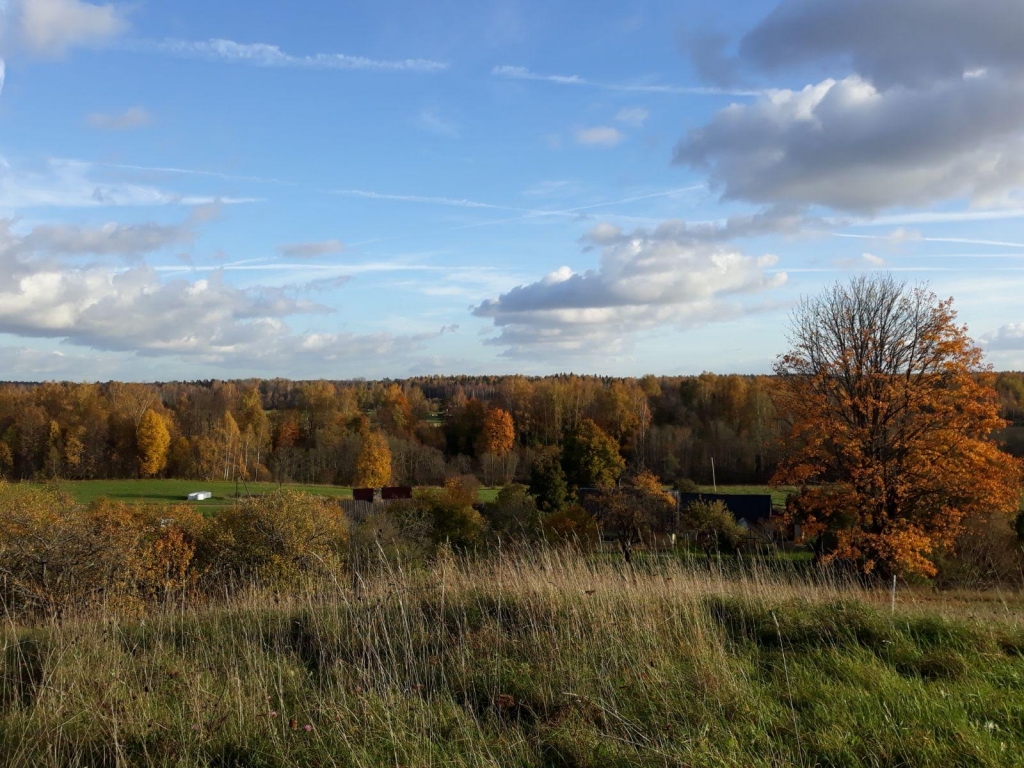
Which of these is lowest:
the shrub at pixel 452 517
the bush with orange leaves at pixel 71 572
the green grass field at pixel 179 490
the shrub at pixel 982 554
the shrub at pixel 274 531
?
the green grass field at pixel 179 490

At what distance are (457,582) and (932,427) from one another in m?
20.3

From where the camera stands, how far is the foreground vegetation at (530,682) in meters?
4.54

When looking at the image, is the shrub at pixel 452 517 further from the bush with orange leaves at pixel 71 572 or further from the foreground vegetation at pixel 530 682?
the foreground vegetation at pixel 530 682

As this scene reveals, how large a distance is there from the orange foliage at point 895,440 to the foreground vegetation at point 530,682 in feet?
53.7

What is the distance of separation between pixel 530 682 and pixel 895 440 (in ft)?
71.4

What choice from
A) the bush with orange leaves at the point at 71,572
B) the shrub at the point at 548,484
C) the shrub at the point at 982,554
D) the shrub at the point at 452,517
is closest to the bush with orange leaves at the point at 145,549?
the bush with orange leaves at the point at 71,572

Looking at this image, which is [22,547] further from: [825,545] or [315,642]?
[825,545]

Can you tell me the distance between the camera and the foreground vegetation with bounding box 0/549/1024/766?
4.54 meters

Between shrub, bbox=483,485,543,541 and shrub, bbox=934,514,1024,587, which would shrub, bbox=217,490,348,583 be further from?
shrub, bbox=934,514,1024,587

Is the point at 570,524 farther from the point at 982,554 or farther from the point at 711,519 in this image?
the point at 982,554

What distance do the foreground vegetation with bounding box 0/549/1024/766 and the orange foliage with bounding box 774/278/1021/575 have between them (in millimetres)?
16361

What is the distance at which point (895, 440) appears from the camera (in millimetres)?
23484

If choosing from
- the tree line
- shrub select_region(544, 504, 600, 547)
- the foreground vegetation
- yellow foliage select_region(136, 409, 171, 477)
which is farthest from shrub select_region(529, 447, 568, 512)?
yellow foliage select_region(136, 409, 171, 477)

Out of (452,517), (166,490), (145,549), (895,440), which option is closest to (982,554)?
(895,440)
